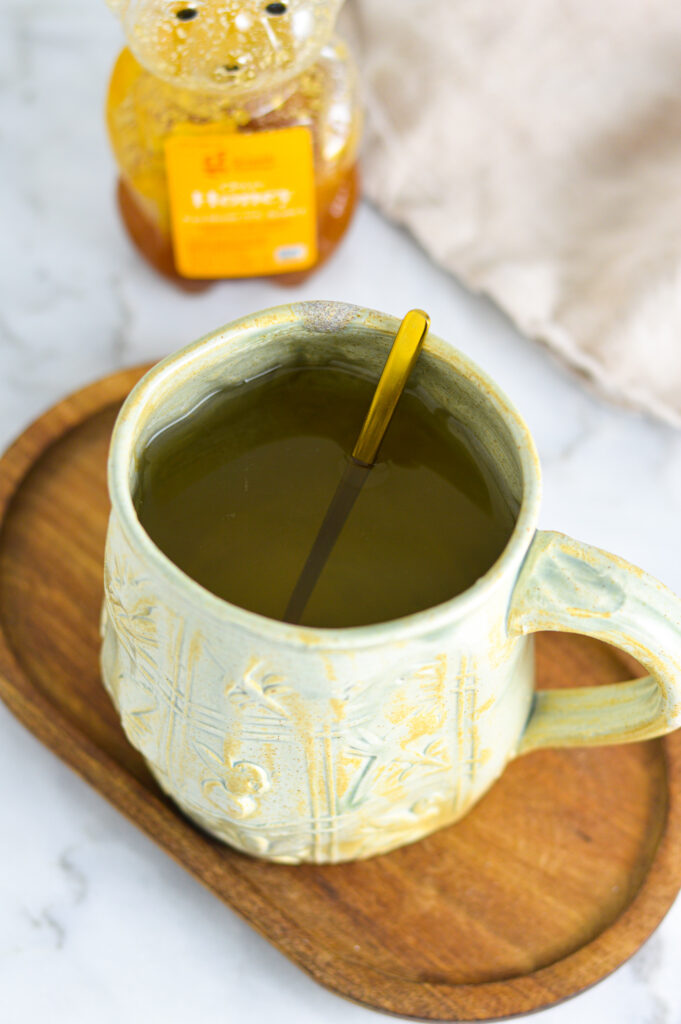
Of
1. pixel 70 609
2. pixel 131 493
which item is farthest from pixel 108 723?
pixel 131 493

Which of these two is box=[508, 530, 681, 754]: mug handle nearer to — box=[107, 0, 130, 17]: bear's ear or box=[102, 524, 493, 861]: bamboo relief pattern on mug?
box=[102, 524, 493, 861]: bamboo relief pattern on mug

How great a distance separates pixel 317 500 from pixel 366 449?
33 millimetres

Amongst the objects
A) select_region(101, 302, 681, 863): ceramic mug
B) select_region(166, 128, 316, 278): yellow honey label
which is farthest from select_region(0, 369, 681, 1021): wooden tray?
select_region(166, 128, 316, 278): yellow honey label

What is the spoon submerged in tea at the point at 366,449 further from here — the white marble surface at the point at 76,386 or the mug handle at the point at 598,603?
the white marble surface at the point at 76,386

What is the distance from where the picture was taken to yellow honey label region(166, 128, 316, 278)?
75 cm

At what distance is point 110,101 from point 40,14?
288mm

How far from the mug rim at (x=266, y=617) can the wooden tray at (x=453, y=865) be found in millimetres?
Answer: 174

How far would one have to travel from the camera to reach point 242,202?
0.78 metres

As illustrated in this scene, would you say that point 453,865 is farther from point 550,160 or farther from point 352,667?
point 550,160

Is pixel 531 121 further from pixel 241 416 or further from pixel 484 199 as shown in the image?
pixel 241 416

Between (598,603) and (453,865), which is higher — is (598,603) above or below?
above

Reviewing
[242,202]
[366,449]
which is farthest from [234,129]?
[366,449]

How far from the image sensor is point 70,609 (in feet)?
2.16

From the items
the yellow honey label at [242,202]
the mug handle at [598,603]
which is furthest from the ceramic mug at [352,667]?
the yellow honey label at [242,202]
